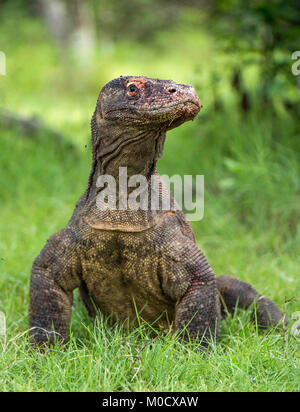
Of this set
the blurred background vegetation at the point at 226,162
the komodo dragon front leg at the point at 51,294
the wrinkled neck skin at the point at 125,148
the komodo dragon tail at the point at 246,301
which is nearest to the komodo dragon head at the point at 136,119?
the wrinkled neck skin at the point at 125,148

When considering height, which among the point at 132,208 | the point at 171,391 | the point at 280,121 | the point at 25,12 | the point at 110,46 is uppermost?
the point at 25,12

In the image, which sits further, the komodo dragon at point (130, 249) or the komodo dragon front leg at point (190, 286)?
the komodo dragon front leg at point (190, 286)

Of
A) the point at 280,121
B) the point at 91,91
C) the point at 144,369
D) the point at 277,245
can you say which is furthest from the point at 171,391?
the point at 91,91

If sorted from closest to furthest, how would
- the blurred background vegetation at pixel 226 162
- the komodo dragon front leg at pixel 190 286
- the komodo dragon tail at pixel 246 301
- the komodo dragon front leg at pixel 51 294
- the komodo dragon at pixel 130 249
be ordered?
the komodo dragon at pixel 130 249
the komodo dragon front leg at pixel 190 286
the komodo dragon front leg at pixel 51 294
the komodo dragon tail at pixel 246 301
the blurred background vegetation at pixel 226 162

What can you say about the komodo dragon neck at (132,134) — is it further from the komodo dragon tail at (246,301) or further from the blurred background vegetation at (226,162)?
the blurred background vegetation at (226,162)

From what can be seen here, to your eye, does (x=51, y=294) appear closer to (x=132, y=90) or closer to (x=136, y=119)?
(x=136, y=119)

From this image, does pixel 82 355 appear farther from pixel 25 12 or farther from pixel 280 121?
pixel 25 12

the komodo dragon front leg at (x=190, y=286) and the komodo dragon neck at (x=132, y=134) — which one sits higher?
the komodo dragon neck at (x=132, y=134)

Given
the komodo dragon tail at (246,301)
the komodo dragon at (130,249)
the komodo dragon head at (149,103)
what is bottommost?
the komodo dragon tail at (246,301)

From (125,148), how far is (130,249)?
0.56 meters

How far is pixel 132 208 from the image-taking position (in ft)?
11.1

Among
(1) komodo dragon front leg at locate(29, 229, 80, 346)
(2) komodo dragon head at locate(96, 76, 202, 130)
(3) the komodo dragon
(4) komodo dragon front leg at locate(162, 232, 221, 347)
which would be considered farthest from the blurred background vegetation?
(2) komodo dragon head at locate(96, 76, 202, 130)

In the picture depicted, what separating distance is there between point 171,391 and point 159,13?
1701 cm

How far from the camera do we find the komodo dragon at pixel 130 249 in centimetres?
315
